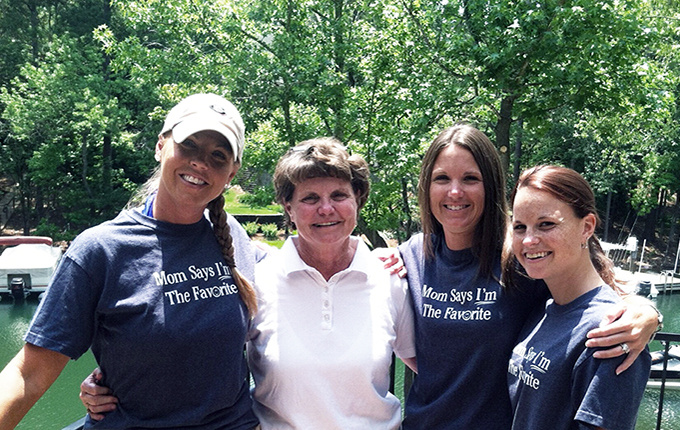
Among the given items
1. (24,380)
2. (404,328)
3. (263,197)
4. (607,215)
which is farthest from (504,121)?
(607,215)

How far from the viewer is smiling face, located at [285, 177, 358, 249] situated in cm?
209

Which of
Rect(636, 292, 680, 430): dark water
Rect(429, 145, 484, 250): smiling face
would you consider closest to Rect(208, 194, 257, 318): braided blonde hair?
Rect(429, 145, 484, 250): smiling face

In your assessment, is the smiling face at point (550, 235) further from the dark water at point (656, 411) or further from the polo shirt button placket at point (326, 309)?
the dark water at point (656, 411)

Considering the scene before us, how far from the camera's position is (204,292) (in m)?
1.91

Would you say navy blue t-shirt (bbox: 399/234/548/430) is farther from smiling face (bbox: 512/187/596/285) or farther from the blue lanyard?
the blue lanyard

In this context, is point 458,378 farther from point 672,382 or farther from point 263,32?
point 263,32

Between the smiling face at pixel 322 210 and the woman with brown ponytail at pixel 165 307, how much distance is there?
0.26 meters

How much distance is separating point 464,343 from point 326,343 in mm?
465

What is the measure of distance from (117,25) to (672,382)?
805 inches

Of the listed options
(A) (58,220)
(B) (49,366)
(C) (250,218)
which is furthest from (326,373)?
(A) (58,220)

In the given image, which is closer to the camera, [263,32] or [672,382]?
[672,382]

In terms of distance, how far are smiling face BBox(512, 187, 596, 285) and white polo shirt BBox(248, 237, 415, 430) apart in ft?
1.72

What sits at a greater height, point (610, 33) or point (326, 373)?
point (610, 33)

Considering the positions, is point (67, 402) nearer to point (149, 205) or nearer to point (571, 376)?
point (149, 205)
